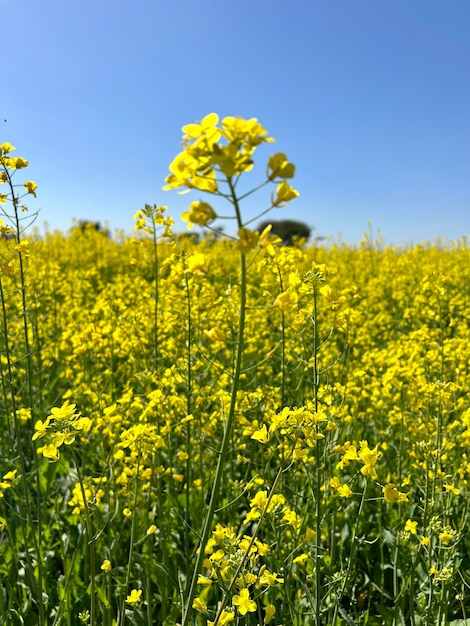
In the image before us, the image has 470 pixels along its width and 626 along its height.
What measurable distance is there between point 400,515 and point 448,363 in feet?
6.38

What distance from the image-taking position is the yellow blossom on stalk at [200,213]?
1.08 metres

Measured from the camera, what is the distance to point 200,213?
108 cm

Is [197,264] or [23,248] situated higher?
[23,248]

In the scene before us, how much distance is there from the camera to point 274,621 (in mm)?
2260

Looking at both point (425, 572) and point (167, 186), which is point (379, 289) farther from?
point (167, 186)

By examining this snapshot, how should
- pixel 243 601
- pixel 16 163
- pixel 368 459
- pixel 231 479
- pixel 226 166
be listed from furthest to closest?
pixel 231 479, pixel 16 163, pixel 368 459, pixel 243 601, pixel 226 166

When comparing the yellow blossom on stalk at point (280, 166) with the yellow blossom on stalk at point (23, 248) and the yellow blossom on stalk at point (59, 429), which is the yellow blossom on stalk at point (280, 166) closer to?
the yellow blossom on stalk at point (59, 429)

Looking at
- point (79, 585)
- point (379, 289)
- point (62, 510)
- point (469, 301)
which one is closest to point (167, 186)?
point (79, 585)

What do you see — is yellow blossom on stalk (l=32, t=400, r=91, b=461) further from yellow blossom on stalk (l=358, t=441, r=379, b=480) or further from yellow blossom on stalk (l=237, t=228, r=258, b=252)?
yellow blossom on stalk (l=358, t=441, r=379, b=480)

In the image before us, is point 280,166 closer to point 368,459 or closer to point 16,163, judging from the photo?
point 368,459

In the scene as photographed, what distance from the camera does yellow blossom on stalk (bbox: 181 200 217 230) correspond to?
3.53 feet

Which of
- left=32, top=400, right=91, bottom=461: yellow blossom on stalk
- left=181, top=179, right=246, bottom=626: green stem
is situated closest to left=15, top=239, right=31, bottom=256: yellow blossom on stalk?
left=32, top=400, right=91, bottom=461: yellow blossom on stalk

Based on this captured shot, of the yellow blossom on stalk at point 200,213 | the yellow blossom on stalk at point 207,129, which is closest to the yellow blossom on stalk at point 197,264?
the yellow blossom on stalk at point 200,213

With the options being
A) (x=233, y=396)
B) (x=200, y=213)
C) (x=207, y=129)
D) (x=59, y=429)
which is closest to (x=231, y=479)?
(x=59, y=429)
